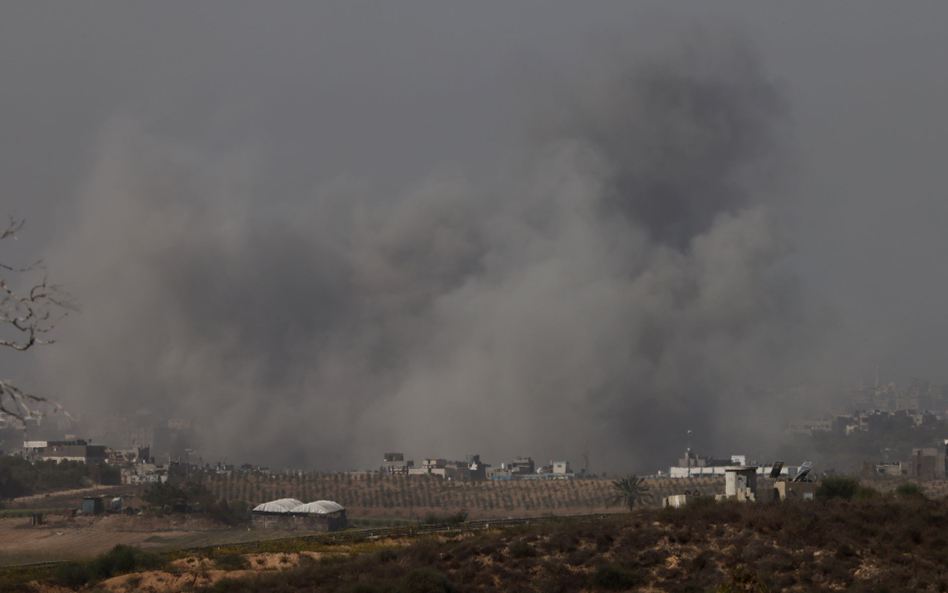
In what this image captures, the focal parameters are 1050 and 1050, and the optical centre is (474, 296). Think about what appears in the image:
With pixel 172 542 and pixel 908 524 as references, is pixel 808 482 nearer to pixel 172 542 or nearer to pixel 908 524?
pixel 908 524

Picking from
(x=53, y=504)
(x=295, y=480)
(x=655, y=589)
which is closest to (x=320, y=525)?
(x=53, y=504)

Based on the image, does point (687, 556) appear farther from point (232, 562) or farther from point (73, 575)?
point (73, 575)

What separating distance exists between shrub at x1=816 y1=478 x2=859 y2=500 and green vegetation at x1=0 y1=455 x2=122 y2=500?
244ft

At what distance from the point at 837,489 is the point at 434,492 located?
2369 inches

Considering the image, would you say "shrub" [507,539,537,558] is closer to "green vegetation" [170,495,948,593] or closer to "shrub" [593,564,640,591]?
"green vegetation" [170,495,948,593]

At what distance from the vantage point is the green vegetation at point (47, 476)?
99.6 metres

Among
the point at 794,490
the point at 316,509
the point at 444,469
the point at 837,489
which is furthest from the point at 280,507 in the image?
the point at 444,469

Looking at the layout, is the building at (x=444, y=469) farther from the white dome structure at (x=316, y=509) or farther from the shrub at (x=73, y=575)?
the shrub at (x=73, y=575)

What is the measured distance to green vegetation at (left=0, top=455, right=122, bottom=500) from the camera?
99.6m

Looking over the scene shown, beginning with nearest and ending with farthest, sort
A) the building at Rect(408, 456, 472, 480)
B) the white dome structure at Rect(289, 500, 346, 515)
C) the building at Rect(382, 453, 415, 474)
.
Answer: the white dome structure at Rect(289, 500, 346, 515)
the building at Rect(408, 456, 472, 480)
the building at Rect(382, 453, 415, 474)

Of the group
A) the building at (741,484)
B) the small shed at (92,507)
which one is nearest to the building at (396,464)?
the small shed at (92,507)

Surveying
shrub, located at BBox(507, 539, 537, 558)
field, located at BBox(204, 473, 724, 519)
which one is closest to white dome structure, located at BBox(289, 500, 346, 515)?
field, located at BBox(204, 473, 724, 519)

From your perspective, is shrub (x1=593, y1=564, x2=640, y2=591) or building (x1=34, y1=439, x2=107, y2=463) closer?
shrub (x1=593, y1=564, x2=640, y2=591)

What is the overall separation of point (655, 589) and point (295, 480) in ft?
270
